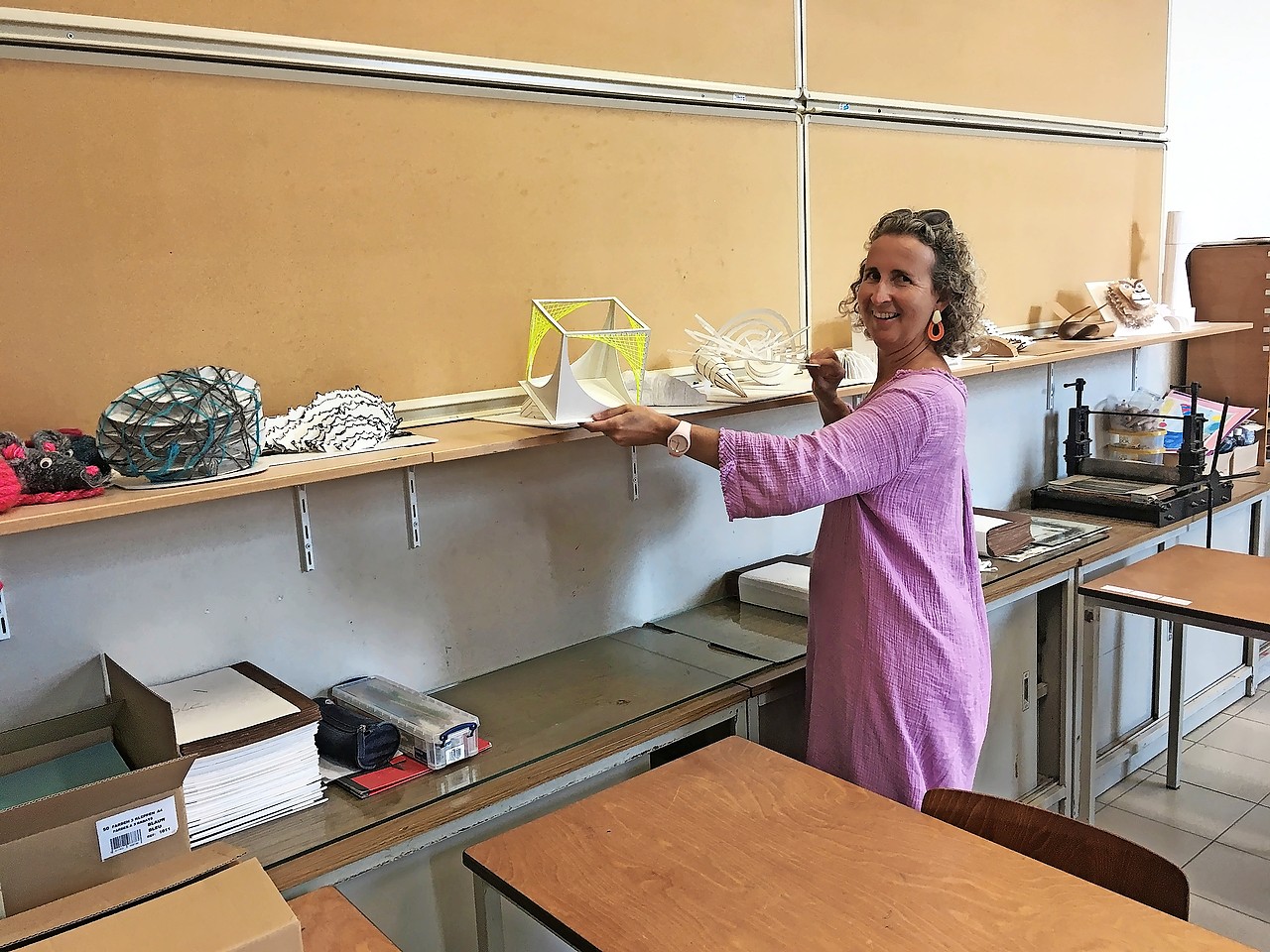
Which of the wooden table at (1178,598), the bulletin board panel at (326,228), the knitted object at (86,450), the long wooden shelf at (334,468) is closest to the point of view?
the long wooden shelf at (334,468)

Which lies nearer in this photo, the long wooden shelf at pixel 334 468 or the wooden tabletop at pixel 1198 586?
the long wooden shelf at pixel 334 468

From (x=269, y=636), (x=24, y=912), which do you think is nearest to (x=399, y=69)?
(x=269, y=636)

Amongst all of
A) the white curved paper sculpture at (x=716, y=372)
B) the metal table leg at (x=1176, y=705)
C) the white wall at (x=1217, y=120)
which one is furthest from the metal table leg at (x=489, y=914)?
the white wall at (x=1217, y=120)

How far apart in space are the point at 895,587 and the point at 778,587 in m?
0.66

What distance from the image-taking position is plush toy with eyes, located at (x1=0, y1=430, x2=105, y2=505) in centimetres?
153

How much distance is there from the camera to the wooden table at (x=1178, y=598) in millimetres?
2592

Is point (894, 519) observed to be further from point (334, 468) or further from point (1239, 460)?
point (1239, 460)

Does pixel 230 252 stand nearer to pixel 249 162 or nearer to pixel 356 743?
pixel 249 162

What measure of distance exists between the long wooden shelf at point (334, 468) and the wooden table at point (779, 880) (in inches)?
25.5

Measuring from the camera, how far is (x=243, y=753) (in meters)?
1.69

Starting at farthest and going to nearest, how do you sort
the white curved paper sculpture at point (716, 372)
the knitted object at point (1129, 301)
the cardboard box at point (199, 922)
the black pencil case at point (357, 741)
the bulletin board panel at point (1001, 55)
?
the knitted object at point (1129, 301) < the bulletin board panel at point (1001, 55) < the white curved paper sculpture at point (716, 372) < the black pencil case at point (357, 741) < the cardboard box at point (199, 922)

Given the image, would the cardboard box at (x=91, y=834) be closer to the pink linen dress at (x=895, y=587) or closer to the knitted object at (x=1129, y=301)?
the pink linen dress at (x=895, y=587)

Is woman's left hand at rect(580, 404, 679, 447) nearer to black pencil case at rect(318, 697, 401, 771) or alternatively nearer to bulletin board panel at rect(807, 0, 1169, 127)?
black pencil case at rect(318, 697, 401, 771)

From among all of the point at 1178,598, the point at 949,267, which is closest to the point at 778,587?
the point at 949,267
